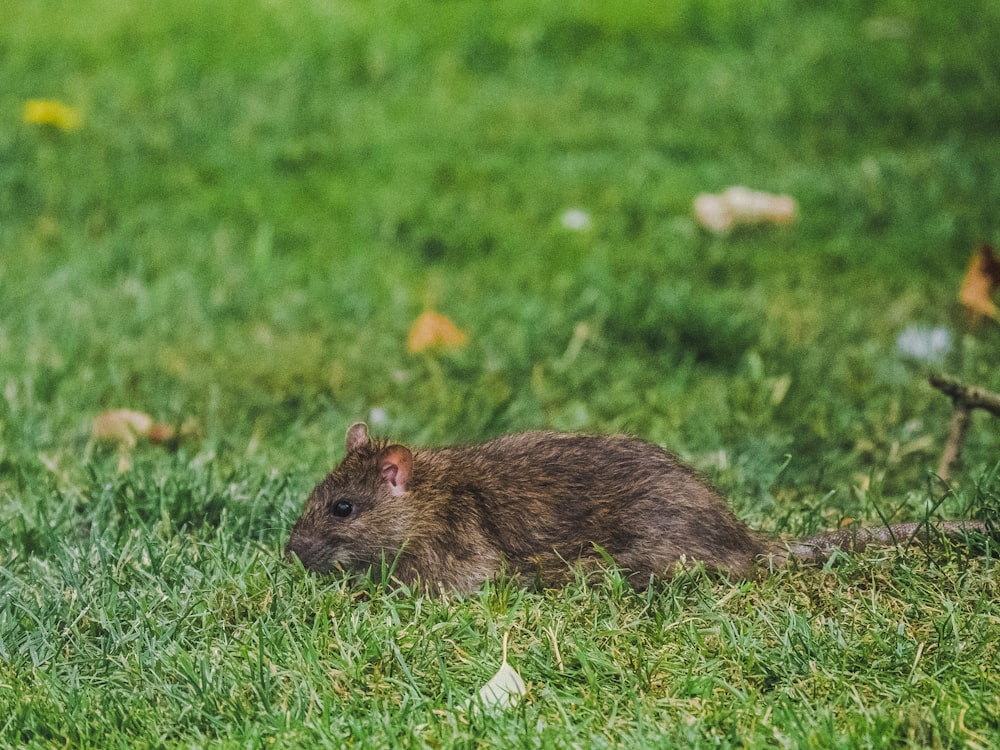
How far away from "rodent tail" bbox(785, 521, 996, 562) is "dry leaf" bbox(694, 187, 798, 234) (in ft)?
11.3

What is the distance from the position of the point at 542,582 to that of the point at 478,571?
181 mm

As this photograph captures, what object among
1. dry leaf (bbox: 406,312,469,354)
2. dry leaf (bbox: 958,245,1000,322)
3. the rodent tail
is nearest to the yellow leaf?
dry leaf (bbox: 406,312,469,354)

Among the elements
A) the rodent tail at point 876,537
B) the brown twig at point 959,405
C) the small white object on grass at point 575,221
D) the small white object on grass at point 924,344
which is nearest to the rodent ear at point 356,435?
the rodent tail at point 876,537

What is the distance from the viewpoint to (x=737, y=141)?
7730mm

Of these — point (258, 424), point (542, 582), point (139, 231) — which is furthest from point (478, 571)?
point (139, 231)

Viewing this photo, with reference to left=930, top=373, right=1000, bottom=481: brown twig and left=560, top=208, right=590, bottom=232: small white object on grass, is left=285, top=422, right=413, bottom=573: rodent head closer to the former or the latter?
left=930, top=373, right=1000, bottom=481: brown twig

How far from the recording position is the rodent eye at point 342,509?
3.60 m

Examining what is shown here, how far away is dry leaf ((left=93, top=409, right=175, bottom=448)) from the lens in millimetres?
4559

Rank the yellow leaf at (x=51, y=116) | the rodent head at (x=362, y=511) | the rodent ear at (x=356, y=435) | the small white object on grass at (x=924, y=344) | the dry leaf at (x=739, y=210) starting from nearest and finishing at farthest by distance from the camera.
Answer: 1. the rodent head at (x=362, y=511)
2. the rodent ear at (x=356, y=435)
3. the small white object on grass at (x=924, y=344)
4. the dry leaf at (x=739, y=210)
5. the yellow leaf at (x=51, y=116)

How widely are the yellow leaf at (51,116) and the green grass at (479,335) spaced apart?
0.09 meters

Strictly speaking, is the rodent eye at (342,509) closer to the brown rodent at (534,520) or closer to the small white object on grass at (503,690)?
the brown rodent at (534,520)

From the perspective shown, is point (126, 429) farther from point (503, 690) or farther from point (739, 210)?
point (739, 210)

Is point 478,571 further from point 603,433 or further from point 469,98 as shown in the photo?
point 469,98

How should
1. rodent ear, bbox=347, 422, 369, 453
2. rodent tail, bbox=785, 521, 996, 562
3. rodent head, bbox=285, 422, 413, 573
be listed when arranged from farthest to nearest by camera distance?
rodent ear, bbox=347, 422, 369, 453, rodent head, bbox=285, 422, 413, 573, rodent tail, bbox=785, 521, 996, 562
